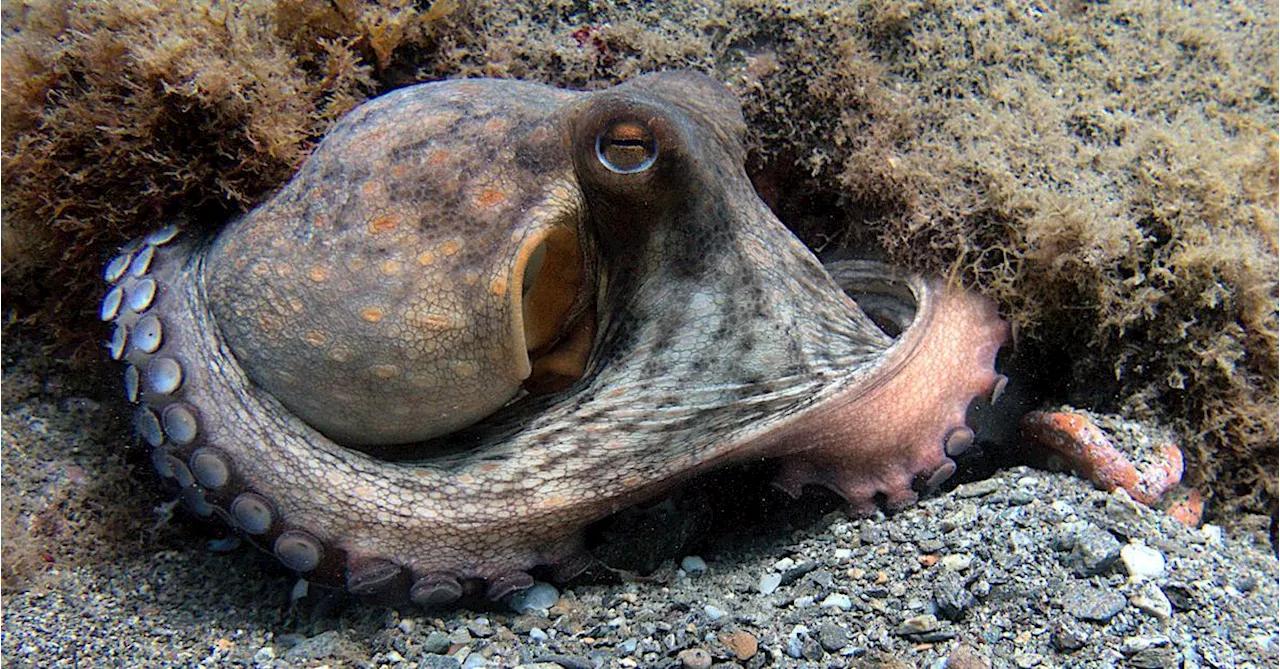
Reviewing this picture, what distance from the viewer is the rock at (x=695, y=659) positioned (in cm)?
223

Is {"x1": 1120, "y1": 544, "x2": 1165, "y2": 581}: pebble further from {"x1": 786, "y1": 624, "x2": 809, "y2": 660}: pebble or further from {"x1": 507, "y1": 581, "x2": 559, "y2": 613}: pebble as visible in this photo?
{"x1": 507, "y1": 581, "x2": 559, "y2": 613}: pebble

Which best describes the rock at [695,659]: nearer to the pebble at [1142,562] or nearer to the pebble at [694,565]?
the pebble at [694,565]

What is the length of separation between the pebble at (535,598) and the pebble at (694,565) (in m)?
0.49

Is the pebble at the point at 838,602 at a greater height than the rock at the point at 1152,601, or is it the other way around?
the rock at the point at 1152,601

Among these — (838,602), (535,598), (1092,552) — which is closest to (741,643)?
(838,602)

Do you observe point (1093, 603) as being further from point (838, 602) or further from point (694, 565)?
point (694, 565)

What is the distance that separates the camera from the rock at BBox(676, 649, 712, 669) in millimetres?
2229

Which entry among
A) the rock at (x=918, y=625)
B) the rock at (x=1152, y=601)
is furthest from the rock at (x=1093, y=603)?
the rock at (x=918, y=625)

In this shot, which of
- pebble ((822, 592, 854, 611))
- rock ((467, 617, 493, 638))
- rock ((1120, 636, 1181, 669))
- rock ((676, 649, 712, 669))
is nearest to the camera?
rock ((1120, 636, 1181, 669))

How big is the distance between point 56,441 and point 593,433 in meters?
2.14

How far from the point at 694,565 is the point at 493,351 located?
3.64 feet

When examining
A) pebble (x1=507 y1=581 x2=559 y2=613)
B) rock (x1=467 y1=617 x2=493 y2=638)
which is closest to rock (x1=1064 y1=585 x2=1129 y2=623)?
pebble (x1=507 y1=581 x2=559 y2=613)

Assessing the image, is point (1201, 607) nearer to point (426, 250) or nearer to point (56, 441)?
point (426, 250)

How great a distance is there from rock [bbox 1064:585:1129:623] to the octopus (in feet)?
1.81
